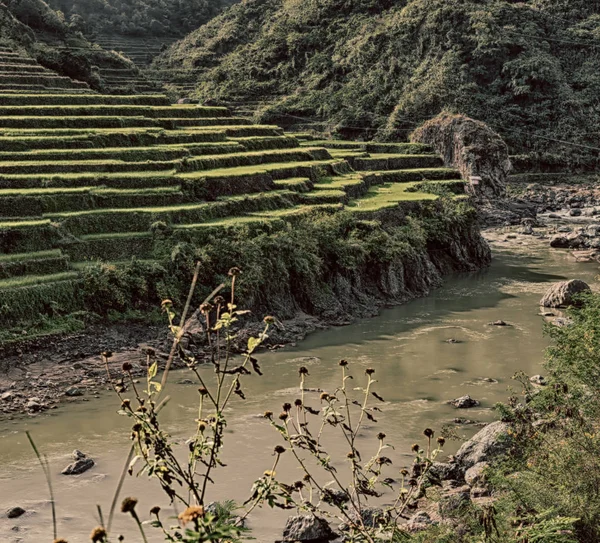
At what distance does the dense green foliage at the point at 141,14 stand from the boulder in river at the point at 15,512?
191 feet

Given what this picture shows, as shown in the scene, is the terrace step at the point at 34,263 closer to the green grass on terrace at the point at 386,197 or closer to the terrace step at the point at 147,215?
the terrace step at the point at 147,215

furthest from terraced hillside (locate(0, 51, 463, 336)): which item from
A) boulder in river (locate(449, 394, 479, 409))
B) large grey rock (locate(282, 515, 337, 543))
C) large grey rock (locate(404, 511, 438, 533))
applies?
large grey rock (locate(404, 511, 438, 533))

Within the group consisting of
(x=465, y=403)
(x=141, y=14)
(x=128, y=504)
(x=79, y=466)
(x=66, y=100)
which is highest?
(x=141, y=14)

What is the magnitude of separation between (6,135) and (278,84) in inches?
1486

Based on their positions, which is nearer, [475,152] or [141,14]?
[475,152]

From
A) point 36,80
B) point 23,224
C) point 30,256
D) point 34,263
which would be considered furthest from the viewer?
point 36,80

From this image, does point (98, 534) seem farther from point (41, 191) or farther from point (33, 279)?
point (41, 191)

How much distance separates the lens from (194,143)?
30.8 m

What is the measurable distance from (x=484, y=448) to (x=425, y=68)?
164ft

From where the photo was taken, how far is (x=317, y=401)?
695 inches

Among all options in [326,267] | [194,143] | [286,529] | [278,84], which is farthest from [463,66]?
[286,529]

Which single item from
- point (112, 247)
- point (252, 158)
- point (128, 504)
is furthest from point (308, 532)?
point (252, 158)

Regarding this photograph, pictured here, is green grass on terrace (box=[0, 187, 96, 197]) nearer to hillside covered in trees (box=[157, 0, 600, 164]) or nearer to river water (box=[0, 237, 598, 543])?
river water (box=[0, 237, 598, 543])

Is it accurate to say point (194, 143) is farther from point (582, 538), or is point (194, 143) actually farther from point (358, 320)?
point (582, 538)
